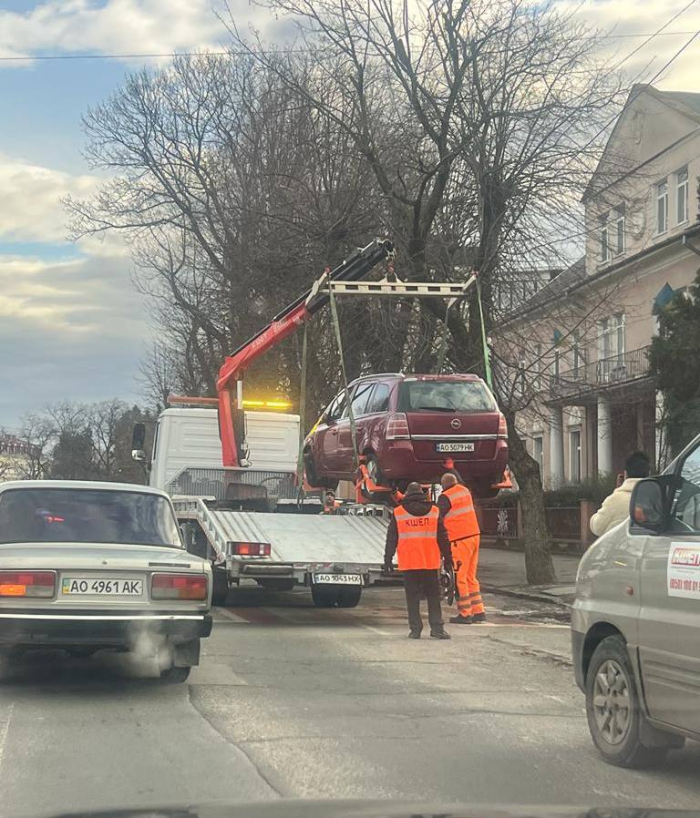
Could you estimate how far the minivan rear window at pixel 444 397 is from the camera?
13202mm

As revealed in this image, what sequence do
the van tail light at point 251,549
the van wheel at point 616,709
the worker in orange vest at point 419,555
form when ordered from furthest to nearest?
the van tail light at point 251,549
the worker in orange vest at point 419,555
the van wheel at point 616,709

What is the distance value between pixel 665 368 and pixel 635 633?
55.7ft

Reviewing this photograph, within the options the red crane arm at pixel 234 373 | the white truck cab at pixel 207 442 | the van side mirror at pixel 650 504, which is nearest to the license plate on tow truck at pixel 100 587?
the van side mirror at pixel 650 504

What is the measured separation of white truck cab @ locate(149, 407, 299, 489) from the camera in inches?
728

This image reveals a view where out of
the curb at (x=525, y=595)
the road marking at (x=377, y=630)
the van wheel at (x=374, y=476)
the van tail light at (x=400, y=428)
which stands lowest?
the curb at (x=525, y=595)

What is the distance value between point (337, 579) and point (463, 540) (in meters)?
1.64

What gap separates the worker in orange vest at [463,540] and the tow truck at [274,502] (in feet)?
2.15

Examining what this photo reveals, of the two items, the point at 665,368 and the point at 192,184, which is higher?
the point at 192,184

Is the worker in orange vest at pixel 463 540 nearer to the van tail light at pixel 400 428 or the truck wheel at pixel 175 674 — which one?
the van tail light at pixel 400 428

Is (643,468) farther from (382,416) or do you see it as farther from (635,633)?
(382,416)

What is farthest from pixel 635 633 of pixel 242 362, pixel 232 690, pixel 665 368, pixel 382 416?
pixel 665 368

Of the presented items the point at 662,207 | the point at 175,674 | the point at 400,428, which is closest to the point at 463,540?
the point at 400,428

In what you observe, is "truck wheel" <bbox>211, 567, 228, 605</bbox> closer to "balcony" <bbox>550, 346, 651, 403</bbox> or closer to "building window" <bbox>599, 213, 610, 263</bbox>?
"building window" <bbox>599, 213, 610, 263</bbox>

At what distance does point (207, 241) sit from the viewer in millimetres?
33094
